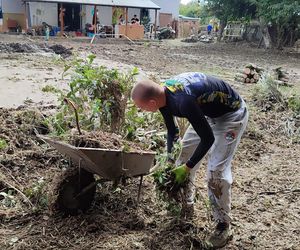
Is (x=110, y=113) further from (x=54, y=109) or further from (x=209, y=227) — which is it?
(x=54, y=109)

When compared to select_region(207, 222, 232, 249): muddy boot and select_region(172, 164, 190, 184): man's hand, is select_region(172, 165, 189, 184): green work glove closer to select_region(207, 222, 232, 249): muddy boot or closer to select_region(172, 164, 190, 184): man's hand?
select_region(172, 164, 190, 184): man's hand

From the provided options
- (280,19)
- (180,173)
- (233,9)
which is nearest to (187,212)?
(180,173)

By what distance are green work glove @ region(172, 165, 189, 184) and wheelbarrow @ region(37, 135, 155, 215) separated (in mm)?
297

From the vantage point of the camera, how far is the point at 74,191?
11.4ft

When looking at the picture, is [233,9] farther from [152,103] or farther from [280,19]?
[152,103]

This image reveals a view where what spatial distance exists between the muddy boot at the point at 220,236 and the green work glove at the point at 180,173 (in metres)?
0.60

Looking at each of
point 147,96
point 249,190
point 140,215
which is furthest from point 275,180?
point 147,96

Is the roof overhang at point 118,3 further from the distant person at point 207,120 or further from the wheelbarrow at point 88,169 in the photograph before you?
the distant person at point 207,120

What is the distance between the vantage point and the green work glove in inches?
120

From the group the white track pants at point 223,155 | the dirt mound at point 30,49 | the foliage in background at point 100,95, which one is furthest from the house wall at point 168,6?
the white track pants at point 223,155

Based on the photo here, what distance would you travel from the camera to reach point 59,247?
317 cm

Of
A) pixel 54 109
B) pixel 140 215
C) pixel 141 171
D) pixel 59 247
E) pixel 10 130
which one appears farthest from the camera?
pixel 54 109

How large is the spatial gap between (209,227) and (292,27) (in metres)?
25.0

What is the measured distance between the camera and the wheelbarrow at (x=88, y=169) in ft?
10.1
